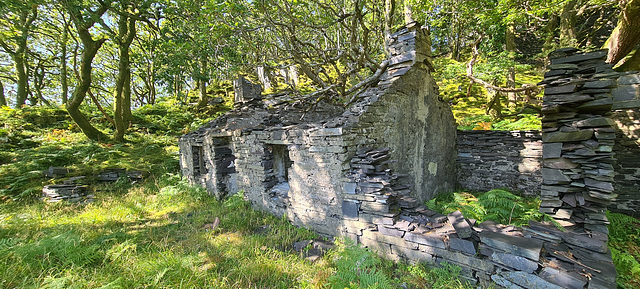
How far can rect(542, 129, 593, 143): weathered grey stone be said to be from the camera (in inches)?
162

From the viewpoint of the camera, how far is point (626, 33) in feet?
21.4

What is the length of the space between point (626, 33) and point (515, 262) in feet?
24.9

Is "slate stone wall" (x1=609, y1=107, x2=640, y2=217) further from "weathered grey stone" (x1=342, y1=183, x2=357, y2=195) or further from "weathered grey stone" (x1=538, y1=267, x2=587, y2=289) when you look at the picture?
"weathered grey stone" (x1=342, y1=183, x2=357, y2=195)

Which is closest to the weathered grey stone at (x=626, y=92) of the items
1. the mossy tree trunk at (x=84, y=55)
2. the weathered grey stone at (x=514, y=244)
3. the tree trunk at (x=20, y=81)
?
the weathered grey stone at (x=514, y=244)

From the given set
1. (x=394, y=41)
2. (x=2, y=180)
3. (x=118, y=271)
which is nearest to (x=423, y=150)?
(x=394, y=41)

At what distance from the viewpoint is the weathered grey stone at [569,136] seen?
4.11 meters

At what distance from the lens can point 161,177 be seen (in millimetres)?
10672

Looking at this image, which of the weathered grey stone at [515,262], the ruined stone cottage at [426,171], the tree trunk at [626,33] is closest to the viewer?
the weathered grey stone at [515,262]

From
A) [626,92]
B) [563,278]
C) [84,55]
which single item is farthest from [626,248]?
[84,55]

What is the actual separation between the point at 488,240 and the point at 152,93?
999 inches

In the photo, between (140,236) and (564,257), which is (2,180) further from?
(564,257)

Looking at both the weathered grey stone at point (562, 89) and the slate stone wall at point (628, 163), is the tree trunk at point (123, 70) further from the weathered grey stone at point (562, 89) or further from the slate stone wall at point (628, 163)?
the slate stone wall at point (628, 163)

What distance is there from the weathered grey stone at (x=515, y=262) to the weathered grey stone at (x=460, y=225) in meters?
0.40

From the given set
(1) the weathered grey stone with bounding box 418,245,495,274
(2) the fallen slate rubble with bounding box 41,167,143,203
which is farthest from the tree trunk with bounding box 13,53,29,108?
(1) the weathered grey stone with bounding box 418,245,495,274
